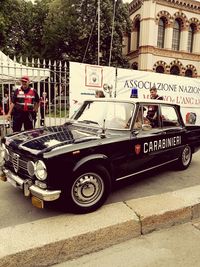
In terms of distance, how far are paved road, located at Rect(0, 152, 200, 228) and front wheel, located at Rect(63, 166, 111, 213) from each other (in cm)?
35

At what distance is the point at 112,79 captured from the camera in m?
8.75

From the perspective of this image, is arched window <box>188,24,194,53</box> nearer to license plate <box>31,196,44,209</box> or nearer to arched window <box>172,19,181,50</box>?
arched window <box>172,19,181,50</box>

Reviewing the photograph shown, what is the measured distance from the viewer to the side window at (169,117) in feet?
16.4

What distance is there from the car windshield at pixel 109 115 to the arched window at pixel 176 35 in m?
25.9

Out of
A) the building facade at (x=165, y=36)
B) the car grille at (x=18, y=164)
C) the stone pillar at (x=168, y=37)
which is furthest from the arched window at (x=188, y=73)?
the car grille at (x=18, y=164)

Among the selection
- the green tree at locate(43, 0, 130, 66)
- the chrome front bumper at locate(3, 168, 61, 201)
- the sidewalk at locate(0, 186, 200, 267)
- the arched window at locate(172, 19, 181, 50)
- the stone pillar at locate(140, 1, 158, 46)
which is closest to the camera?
the sidewalk at locate(0, 186, 200, 267)

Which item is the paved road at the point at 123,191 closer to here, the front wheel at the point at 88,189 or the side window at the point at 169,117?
the front wheel at the point at 88,189

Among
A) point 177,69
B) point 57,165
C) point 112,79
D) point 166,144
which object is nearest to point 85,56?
point 177,69

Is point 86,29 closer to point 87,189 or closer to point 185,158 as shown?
point 185,158

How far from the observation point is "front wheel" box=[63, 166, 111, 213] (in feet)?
10.8

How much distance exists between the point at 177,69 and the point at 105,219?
27.6 m

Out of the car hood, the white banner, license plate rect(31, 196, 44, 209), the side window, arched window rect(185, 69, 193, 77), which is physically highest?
arched window rect(185, 69, 193, 77)

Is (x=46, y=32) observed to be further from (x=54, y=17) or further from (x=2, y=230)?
(x=2, y=230)

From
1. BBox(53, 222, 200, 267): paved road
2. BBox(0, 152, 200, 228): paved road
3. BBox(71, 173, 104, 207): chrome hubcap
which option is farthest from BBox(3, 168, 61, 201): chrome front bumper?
BBox(53, 222, 200, 267): paved road
